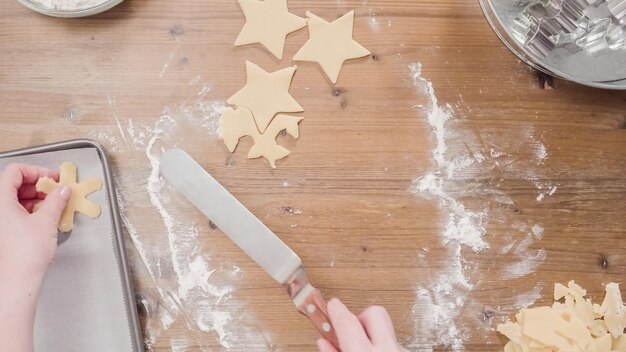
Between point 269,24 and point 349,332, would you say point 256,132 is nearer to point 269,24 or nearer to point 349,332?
point 269,24

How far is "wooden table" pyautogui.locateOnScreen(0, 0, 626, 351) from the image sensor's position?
2.84 feet

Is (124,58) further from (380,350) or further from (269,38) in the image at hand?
(380,350)

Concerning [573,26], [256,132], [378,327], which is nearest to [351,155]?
[256,132]

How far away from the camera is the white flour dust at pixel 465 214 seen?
87 cm

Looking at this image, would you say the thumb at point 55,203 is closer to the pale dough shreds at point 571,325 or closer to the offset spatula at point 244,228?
the offset spatula at point 244,228

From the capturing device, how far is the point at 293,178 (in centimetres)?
89

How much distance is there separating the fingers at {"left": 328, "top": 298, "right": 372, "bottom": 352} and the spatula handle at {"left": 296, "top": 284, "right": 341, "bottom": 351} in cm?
3

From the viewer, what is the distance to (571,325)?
84cm

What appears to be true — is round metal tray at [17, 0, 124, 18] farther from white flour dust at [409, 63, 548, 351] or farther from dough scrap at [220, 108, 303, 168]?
white flour dust at [409, 63, 548, 351]

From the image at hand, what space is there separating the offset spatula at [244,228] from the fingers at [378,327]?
70mm

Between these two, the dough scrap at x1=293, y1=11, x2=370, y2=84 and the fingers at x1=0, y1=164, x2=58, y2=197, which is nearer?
the fingers at x1=0, y1=164, x2=58, y2=197

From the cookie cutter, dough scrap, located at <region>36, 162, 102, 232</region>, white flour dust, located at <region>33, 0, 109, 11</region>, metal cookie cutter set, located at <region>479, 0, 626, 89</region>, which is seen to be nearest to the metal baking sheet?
dough scrap, located at <region>36, 162, 102, 232</region>

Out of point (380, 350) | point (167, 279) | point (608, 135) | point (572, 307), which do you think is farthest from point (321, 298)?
point (608, 135)

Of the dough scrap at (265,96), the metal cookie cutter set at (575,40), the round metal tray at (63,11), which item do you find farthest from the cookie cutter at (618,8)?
the round metal tray at (63,11)
